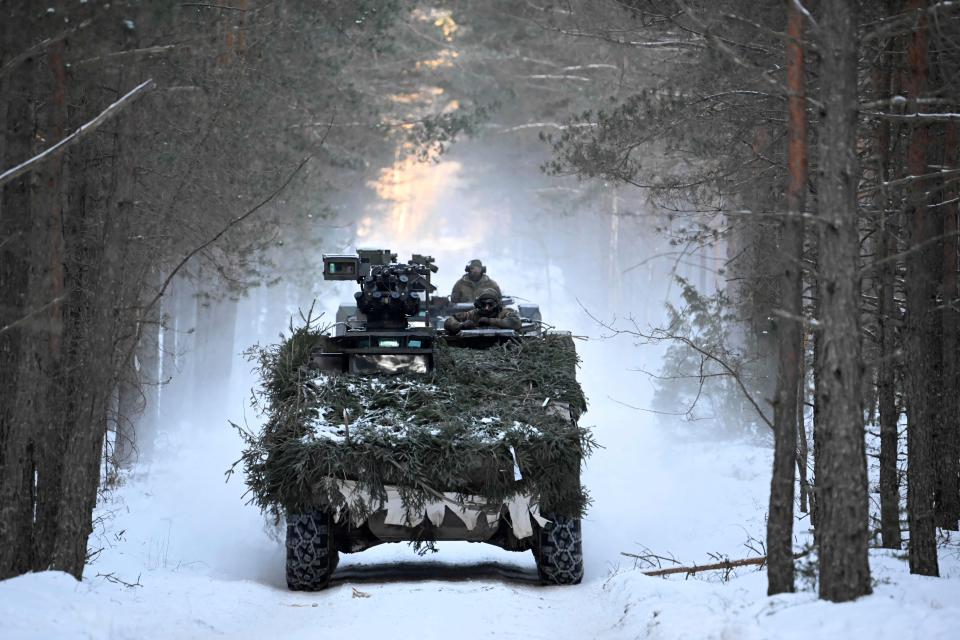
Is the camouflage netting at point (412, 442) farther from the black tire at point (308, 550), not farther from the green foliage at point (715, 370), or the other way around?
the green foliage at point (715, 370)

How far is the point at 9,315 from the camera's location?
9898 mm

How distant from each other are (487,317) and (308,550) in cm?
391

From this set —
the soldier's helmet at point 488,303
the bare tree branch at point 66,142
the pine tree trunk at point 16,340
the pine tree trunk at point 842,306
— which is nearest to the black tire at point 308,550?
the pine tree trunk at point 16,340

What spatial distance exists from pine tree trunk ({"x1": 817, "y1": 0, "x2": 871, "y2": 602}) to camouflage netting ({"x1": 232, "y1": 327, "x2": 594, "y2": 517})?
3875 millimetres

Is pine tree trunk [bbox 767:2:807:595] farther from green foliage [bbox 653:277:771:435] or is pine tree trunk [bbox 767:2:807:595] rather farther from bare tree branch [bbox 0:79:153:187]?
green foliage [bbox 653:277:771:435]

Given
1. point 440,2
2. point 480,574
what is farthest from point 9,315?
point 440,2

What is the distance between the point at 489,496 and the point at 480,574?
1933 millimetres

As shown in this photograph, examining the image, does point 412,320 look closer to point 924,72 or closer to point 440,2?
point 924,72

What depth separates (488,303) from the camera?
13.8 meters

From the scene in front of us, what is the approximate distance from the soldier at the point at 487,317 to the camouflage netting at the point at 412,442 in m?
1.70

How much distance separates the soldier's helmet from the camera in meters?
13.8

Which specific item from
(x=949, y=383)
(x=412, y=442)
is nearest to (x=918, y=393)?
(x=949, y=383)

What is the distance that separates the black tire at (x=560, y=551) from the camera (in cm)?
1139

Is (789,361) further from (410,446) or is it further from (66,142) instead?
(66,142)
